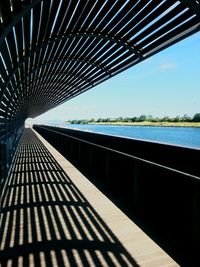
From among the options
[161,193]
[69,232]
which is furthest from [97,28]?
[69,232]

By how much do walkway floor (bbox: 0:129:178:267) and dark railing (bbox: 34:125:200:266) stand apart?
0.26 metres

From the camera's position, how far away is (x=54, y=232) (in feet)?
13.8

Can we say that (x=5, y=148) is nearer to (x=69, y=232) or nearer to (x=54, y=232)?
(x=54, y=232)

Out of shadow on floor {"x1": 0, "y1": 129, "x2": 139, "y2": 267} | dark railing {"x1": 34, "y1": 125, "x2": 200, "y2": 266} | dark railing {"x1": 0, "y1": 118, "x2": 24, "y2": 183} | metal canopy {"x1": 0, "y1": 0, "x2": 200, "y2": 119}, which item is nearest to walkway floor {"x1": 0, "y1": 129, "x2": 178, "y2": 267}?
shadow on floor {"x1": 0, "y1": 129, "x2": 139, "y2": 267}

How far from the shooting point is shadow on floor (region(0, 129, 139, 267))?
135 inches

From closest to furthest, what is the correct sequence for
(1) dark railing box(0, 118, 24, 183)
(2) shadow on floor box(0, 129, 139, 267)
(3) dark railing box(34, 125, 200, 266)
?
(2) shadow on floor box(0, 129, 139, 267) → (3) dark railing box(34, 125, 200, 266) → (1) dark railing box(0, 118, 24, 183)

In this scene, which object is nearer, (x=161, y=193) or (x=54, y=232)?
(x=54, y=232)

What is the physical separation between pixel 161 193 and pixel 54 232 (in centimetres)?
184

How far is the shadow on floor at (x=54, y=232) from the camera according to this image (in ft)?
11.2

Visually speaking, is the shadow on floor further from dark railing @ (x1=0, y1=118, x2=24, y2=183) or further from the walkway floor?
dark railing @ (x1=0, y1=118, x2=24, y2=183)

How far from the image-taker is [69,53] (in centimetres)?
917

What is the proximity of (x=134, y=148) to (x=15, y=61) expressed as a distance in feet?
14.4

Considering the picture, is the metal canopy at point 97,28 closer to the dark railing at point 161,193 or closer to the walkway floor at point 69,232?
the dark railing at point 161,193

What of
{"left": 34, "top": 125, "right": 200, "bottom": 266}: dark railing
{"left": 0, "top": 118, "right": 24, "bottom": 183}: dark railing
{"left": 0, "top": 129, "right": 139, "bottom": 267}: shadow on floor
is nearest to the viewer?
{"left": 0, "top": 129, "right": 139, "bottom": 267}: shadow on floor
